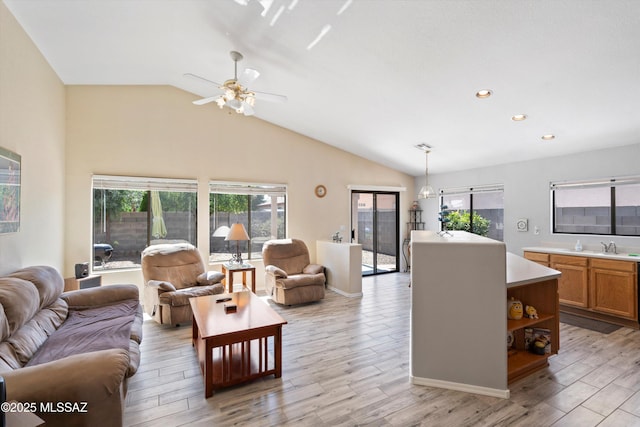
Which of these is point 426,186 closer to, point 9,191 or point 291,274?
point 291,274

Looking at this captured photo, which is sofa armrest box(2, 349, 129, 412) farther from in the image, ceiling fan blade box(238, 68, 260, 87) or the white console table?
the white console table

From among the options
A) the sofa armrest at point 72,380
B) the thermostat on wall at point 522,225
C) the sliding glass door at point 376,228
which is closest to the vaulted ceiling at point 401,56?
the thermostat on wall at point 522,225

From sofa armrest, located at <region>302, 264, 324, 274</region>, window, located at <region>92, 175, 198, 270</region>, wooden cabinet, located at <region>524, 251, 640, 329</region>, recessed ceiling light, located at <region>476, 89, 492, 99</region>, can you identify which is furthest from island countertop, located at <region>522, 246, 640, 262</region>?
window, located at <region>92, 175, 198, 270</region>

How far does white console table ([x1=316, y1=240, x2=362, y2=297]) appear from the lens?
16.4ft

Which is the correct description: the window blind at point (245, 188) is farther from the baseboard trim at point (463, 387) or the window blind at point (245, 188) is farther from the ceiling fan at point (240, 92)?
the baseboard trim at point (463, 387)

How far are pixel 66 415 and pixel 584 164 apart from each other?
21.0 feet

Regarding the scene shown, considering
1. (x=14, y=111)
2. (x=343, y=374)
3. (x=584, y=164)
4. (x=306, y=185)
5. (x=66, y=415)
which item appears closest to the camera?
(x=66, y=415)

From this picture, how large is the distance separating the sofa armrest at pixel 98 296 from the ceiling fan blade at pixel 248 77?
8.53 feet

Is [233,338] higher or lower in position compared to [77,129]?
lower

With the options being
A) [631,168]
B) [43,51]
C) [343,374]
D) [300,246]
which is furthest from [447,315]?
[43,51]

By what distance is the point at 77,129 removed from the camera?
4.21 metres

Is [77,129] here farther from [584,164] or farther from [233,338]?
[584,164]

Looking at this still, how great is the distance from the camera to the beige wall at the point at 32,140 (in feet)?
8.57

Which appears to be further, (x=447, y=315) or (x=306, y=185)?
(x=306, y=185)
